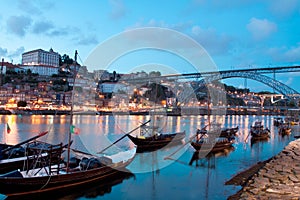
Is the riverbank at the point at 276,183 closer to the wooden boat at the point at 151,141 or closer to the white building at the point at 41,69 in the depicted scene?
the wooden boat at the point at 151,141

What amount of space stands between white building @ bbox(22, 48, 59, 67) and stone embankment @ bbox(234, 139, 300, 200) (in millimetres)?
81685

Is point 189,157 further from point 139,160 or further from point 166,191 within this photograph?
point 166,191

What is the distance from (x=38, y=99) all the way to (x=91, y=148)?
4353 centimetres

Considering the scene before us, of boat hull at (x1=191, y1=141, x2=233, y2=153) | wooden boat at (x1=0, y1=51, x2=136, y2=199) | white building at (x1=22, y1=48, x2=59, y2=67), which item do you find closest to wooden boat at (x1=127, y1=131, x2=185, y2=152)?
boat hull at (x1=191, y1=141, x2=233, y2=153)

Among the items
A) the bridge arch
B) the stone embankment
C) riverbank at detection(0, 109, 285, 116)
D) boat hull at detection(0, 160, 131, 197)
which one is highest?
the bridge arch

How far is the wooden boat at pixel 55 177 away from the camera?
5.68 m

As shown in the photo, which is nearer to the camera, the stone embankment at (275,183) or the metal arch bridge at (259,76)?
the stone embankment at (275,183)

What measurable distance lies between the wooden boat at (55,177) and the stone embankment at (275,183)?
363 centimetres

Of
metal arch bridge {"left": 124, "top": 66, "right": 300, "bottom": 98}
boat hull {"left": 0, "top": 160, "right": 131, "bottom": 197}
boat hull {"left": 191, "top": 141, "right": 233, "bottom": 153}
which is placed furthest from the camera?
metal arch bridge {"left": 124, "top": 66, "right": 300, "bottom": 98}

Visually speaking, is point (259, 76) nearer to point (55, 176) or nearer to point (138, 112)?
point (138, 112)

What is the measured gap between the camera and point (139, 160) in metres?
10.4

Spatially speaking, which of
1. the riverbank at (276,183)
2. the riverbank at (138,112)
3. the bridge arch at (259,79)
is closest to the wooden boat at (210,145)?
the riverbank at (276,183)

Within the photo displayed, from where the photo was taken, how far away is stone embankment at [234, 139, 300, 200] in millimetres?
4090

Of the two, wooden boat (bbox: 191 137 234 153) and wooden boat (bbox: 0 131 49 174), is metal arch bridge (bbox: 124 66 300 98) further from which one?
wooden boat (bbox: 0 131 49 174)
